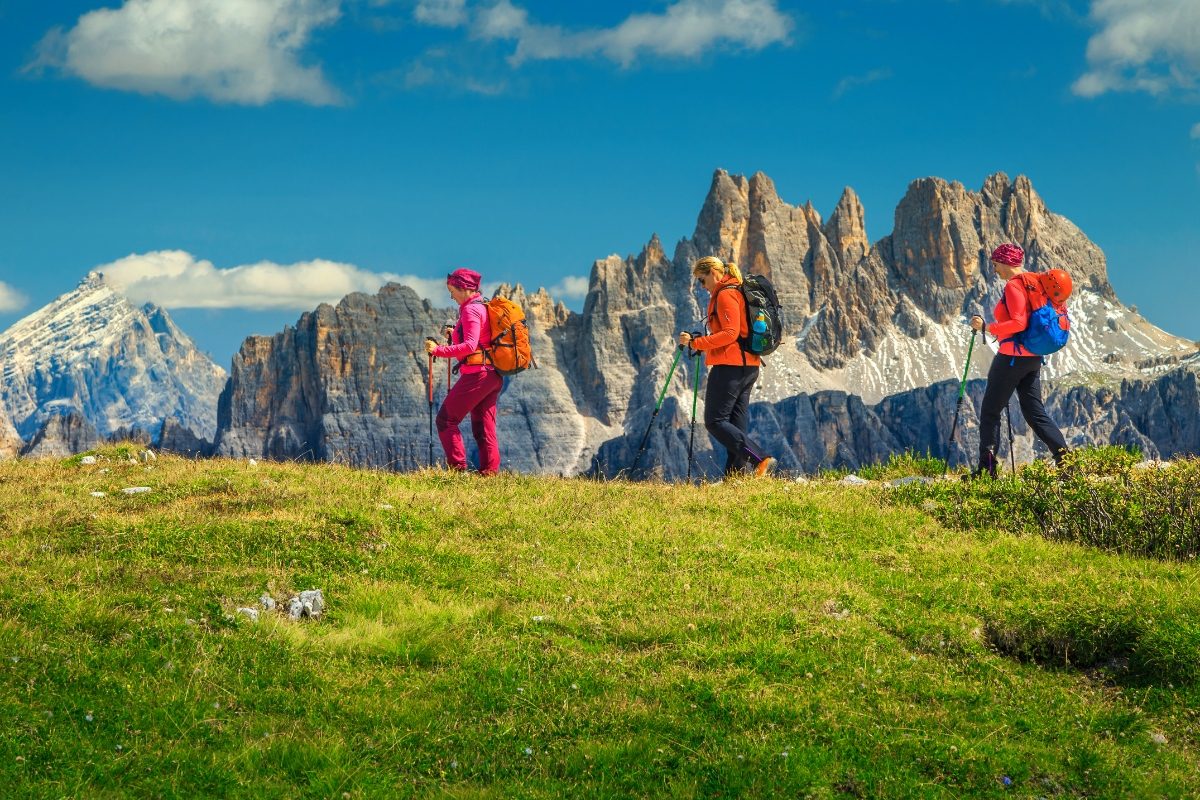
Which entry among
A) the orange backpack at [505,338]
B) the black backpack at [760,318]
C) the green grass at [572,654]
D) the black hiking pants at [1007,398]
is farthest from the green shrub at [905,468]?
the orange backpack at [505,338]

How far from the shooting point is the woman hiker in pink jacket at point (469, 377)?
18844 millimetres

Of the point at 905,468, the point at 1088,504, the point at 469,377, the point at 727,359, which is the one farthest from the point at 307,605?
the point at 905,468

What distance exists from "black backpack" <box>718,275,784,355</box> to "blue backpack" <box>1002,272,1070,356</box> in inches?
156

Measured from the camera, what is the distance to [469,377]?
1900cm

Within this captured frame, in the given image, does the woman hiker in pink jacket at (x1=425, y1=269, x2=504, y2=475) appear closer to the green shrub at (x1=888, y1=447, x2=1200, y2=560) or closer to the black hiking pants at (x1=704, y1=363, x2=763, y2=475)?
the black hiking pants at (x1=704, y1=363, x2=763, y2=475)

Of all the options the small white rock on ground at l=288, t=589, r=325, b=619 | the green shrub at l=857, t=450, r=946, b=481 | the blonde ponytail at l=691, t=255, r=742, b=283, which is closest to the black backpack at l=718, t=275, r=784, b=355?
the blonde ponytail at l=691, t=255, r=742, b=283

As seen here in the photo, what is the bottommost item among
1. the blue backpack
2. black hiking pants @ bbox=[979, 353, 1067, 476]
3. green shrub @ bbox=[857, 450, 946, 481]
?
green shrub @ bbox=[857, 450, 946, 481]

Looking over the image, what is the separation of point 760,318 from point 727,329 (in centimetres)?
66

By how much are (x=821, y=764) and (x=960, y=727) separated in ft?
4.93

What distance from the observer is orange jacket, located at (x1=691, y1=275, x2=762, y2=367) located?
61.2ft

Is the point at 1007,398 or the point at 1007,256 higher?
the point at 1007,256

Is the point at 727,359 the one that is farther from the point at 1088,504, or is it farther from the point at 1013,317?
the point at 1088,504

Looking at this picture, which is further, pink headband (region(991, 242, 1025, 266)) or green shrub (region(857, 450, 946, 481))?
green shrub (region(857, 450, 946, 481))

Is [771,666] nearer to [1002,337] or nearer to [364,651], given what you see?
[364,651]
